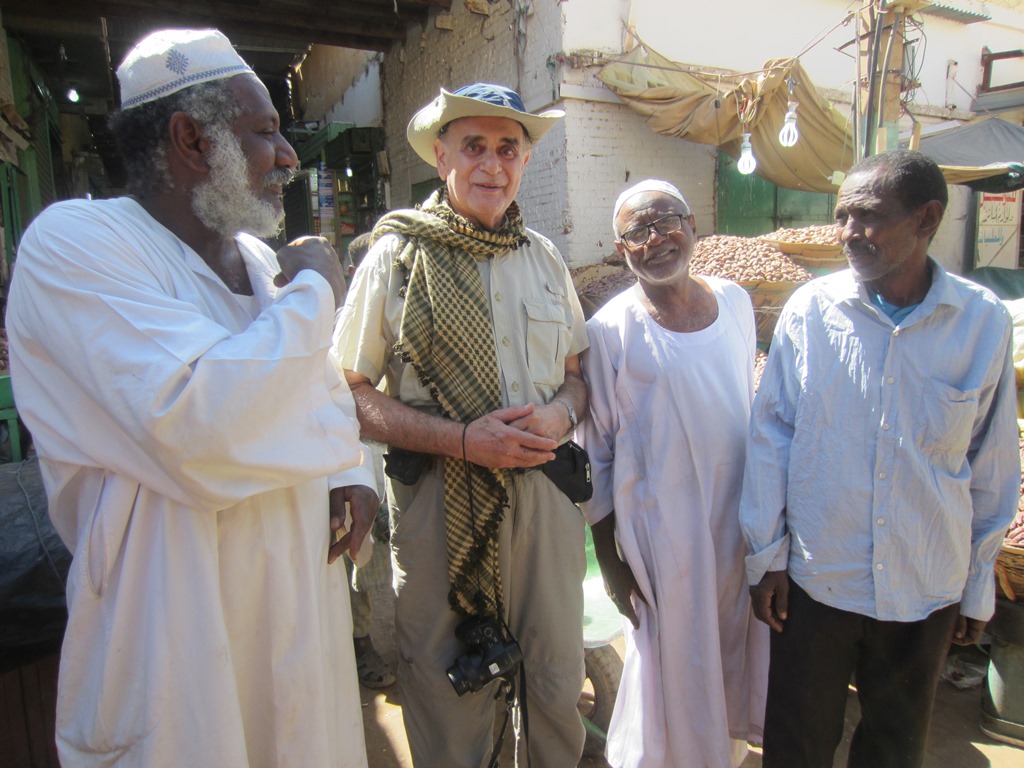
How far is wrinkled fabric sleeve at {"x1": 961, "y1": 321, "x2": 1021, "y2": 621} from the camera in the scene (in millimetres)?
1736

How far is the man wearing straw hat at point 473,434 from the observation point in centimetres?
180

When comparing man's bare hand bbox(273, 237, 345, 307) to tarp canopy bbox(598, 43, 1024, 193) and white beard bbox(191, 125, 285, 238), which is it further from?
tarp canopy bbox(598, 43, 1024, 193)

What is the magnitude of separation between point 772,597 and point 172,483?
1.54m

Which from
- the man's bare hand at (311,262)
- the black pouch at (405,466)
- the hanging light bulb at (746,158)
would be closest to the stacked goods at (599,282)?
the hanging light bulb at (746,158)

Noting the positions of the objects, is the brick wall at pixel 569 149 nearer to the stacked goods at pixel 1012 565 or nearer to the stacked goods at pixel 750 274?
the stacked goods at pixel 750 274

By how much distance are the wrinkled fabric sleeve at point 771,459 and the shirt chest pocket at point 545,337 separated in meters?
0.57

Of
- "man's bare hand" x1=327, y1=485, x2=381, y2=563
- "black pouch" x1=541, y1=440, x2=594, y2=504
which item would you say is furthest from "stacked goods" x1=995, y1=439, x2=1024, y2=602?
"man's bare hand" x1=327, y1=485, x2=381, y2=563

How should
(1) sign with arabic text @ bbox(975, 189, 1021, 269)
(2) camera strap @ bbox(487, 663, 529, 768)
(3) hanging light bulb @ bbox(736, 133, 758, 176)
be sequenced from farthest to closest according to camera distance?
1. (1) sign with arabic text @ bbox(975, 189, 1021, 269)
2. (3) hanging light bulb @ bbox(736, 133, 758, 176)
3. (2) camera strap @ bbox(487, 663, 529, 768)

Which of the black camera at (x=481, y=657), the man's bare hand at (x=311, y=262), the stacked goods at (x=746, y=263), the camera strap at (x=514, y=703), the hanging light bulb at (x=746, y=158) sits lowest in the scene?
the camera strap at (x=514, y=703)

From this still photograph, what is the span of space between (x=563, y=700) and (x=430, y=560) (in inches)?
22.0

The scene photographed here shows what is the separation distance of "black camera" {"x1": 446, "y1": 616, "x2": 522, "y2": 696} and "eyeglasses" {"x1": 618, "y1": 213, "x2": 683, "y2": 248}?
1185mm

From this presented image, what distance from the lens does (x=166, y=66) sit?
148 centimetres

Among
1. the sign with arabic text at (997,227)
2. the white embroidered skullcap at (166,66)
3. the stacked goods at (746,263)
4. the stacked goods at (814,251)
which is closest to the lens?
the white embroidered skullcap at (166,66)

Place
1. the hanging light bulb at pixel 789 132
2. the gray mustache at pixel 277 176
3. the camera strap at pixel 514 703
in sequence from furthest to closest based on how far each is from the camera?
the hanging light bulb at pixel 789 132 → the camera strap at pixel 514 703 → the gray mustache at pixel 277 176
